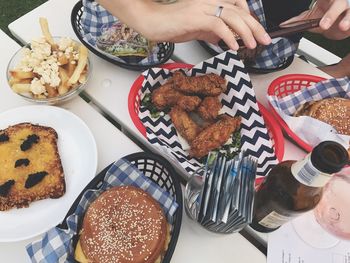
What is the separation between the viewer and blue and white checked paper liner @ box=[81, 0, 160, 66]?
1225mm

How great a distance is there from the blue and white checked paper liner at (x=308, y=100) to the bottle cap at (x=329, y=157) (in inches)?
16.3

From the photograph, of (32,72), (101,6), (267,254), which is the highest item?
(101,6)

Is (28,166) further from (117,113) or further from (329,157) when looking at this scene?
(329,157)

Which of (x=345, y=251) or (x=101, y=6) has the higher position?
(x=101, y=6)

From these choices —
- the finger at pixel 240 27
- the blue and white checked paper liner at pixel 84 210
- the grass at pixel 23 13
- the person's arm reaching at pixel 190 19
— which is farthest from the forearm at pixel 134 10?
the grass at pixel 23 13

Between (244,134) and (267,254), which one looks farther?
(244,134)

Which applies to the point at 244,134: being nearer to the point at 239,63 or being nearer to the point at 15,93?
the point at 239,63

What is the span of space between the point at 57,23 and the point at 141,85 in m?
0.47

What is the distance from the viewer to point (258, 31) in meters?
1.02

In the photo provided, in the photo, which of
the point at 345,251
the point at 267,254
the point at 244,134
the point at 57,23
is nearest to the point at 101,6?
the point at 57,23

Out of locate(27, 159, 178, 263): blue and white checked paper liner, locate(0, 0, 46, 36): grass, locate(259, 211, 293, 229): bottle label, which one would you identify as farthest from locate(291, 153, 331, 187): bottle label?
locate(0, 0, 46, 36): grass

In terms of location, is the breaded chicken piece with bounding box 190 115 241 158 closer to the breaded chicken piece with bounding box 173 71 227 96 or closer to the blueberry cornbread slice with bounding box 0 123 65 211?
the breaded chicken piece with bounding box 173 71 227 96

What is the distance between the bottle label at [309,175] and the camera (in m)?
0.65

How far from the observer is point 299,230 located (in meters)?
0.96
